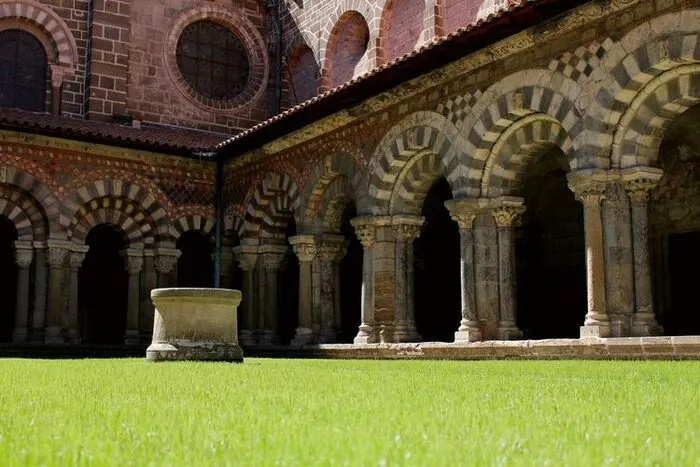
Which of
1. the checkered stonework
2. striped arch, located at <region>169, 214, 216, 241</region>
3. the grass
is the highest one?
the checkered stonework

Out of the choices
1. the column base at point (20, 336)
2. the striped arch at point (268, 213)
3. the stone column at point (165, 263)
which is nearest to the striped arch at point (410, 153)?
the striped arch at point (268, 213)

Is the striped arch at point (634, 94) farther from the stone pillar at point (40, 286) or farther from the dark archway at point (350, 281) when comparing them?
the stone pillar at point (40, 286)

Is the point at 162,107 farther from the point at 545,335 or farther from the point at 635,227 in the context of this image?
the point at 635,227

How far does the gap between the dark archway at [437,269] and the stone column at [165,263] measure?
4.78m

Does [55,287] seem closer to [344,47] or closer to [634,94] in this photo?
[344,47]

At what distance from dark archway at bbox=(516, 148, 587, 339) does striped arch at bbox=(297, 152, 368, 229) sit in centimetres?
288

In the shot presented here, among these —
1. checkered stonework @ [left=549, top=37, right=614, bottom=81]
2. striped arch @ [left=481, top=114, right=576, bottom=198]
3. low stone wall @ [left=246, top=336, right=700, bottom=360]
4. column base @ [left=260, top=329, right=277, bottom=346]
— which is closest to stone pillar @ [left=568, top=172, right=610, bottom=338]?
low stone wall @ [left=246, top=336, right=700, bottom=360]

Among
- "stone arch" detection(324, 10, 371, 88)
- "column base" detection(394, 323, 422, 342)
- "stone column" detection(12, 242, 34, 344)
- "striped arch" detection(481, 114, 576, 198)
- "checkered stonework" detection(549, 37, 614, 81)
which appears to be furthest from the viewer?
"stone arch" detection(324, 10, 371, 88)

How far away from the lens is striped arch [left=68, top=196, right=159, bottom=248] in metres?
17.5

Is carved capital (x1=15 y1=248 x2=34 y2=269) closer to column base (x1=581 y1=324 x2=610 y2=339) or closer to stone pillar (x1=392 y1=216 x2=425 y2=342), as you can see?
stone pillar (x1=392 y1=216 x2=425 y2=342)

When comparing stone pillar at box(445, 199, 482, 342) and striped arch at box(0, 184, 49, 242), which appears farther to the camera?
striped arch at box(0, 184, 49, 242)

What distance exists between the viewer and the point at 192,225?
18.6m

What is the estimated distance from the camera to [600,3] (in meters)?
10.7

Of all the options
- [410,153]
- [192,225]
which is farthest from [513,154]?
[192,225]
